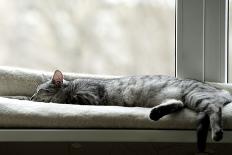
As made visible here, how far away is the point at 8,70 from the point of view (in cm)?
175

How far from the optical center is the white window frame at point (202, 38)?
72.8 inches

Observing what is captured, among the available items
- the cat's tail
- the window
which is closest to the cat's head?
the window

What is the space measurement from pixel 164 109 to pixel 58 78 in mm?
591

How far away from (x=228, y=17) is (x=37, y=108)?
Answer: 1058mm

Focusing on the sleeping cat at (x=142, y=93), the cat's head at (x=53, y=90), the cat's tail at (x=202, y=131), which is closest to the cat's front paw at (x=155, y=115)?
the sleeping cat at (x=142, y=93)

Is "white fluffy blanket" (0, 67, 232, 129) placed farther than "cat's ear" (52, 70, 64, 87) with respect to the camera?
No

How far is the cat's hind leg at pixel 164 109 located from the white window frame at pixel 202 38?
1.57 feet

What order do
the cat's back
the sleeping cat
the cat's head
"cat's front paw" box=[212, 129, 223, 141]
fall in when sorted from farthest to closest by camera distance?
the cat's head < the cat's back < the sleeping cat < "cat's front paw" box=[212, 129, 223, 141]

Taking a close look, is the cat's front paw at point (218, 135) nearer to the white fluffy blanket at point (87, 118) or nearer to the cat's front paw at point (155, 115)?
the white fluffy blanket at point (87, 118)

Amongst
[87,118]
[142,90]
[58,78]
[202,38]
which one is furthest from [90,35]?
[87,118]

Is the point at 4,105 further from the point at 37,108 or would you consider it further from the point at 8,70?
the point at 8,70

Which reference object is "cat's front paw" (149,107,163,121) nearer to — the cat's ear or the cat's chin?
the cat's chin

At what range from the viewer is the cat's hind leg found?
4.40 feet
